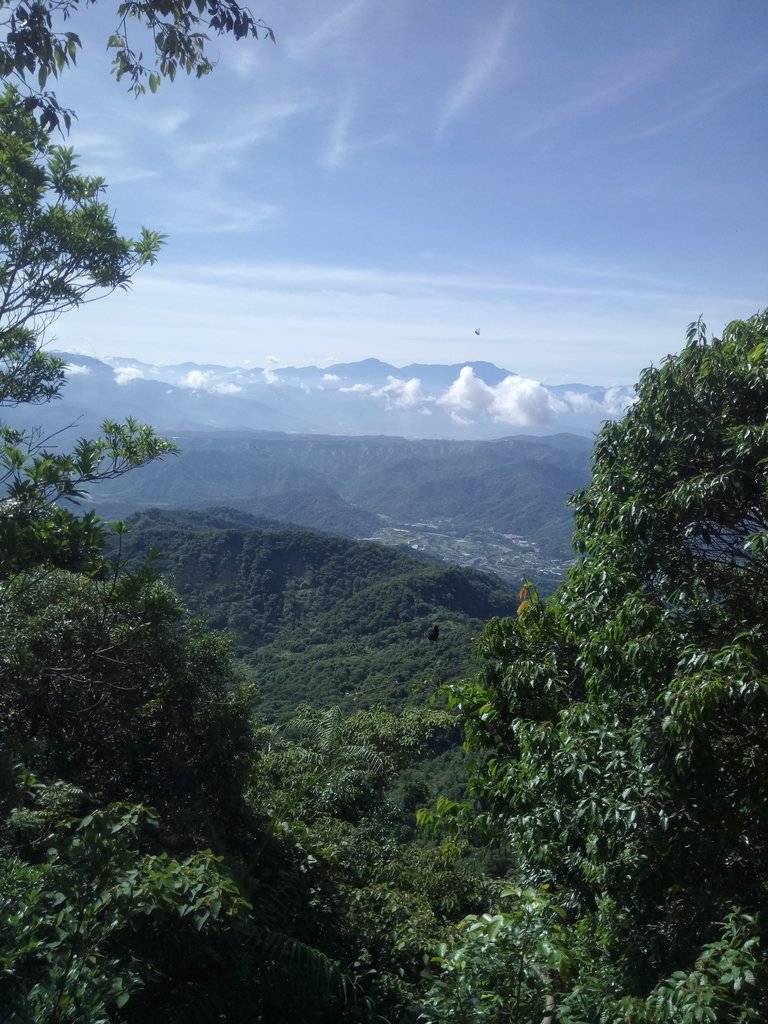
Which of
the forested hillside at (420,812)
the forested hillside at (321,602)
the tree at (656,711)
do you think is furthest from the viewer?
the forested hillside at (321,602)

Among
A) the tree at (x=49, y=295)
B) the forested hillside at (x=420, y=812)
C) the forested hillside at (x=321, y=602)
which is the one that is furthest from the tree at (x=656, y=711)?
the forested hillside at (x=321, y=602)

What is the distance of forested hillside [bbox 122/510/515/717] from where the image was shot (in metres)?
36.0

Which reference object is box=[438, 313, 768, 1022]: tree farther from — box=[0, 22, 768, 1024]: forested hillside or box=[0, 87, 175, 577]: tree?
box=[0, 87, 175, 577]: tree

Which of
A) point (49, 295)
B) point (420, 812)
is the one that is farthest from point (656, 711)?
point (49, 295)

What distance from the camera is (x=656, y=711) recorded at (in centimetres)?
343

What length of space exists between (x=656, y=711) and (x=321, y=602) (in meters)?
57.7

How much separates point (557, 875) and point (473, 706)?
119 cm

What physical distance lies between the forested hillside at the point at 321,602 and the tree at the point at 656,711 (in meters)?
25.8

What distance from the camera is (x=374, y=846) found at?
20.3 ft

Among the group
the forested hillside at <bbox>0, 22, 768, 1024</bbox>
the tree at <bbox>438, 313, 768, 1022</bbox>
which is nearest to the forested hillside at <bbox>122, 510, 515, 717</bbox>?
the forested hillside at <bbox>0, 22, 768, 1024</bbox>

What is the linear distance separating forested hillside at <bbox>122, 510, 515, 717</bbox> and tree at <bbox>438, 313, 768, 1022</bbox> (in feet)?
84.7

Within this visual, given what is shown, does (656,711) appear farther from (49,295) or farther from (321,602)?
(321,602)

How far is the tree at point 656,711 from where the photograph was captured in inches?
118

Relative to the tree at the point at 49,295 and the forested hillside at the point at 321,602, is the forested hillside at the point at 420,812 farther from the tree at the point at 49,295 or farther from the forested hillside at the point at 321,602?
the forested hillside at the point at 321,602
